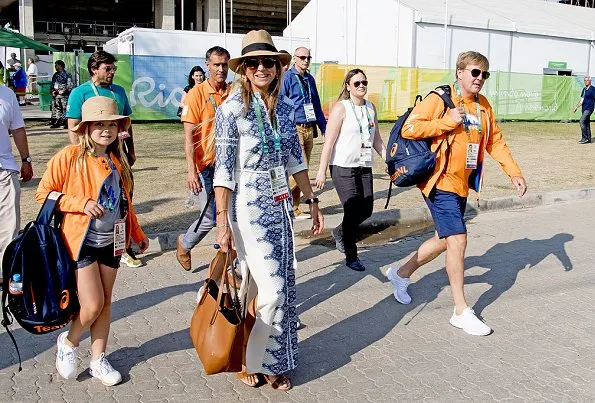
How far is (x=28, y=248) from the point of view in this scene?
11.7 feet

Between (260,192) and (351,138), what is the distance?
8.86 ft

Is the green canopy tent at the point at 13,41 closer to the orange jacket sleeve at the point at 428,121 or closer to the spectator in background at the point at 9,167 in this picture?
the spectator in background at the point at 9,167

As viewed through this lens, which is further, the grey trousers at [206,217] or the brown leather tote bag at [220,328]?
the grey trousers at [206,217]

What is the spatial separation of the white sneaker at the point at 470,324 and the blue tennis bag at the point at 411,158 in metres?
1.06

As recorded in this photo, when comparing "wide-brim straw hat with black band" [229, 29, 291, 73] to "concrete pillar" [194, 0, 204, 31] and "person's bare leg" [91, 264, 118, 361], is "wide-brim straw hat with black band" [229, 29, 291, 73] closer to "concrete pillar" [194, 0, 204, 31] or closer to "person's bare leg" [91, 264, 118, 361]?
"person's bare leg" [91, 264, 118, 361]

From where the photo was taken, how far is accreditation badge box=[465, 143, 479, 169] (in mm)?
4922

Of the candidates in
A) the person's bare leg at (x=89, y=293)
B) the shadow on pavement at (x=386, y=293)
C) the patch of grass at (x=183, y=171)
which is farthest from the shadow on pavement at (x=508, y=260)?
the person's bare leg at (x=89, y=293)

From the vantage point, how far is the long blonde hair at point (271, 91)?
367 cm

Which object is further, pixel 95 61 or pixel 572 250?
pixel 572 250

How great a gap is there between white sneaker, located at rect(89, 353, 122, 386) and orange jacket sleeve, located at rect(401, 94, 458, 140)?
8.66 ft

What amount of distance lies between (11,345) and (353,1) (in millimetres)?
26672

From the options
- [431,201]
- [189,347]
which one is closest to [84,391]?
[189,347]

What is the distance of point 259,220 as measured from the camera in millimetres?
3672

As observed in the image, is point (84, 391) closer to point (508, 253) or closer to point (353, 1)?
point (508, 253)
